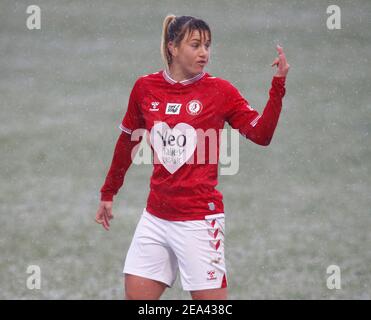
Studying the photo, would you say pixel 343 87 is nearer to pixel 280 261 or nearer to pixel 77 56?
pixel 77 56

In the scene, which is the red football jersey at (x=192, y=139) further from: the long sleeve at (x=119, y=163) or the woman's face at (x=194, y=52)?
the long sleeve at (x=119, y=163)

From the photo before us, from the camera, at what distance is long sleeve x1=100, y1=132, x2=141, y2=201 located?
5.29 m

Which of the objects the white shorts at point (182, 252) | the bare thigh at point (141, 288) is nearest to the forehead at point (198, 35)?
the white shorts at point (182, 252)

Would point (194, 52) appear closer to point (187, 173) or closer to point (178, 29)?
point (178, 29)

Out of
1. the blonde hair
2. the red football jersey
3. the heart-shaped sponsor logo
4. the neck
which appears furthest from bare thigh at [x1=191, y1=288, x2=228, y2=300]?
the blonde hair

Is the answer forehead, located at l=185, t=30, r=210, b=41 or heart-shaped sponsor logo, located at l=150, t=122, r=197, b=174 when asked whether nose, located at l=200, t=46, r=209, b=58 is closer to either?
forehead, located at l=185, t=30, r=210, b=41

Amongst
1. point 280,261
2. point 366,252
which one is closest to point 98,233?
point 280,261

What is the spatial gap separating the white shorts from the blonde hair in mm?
903

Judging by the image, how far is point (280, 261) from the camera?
313 inches

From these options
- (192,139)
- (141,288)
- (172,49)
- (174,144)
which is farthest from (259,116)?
(141,288)

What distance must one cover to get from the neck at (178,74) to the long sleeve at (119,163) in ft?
1.54

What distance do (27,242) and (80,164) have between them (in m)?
2.69

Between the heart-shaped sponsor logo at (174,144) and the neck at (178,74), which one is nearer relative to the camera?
the heart-shaped sponsor logo at (174,144)

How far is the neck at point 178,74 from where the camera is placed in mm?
4969
